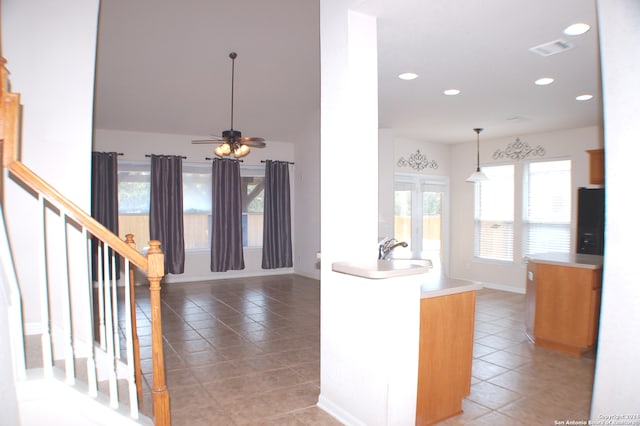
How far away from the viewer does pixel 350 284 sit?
251 centimetres

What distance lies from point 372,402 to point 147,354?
2.41m

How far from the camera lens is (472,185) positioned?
7.74m

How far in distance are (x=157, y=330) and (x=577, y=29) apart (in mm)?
3308

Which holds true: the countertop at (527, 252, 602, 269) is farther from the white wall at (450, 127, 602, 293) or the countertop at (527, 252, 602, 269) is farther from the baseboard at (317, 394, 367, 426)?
the baseboard at (317, 394, 367, 426)

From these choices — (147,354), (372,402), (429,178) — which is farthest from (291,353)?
(429,178)

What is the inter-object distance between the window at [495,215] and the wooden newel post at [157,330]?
6450 millimetres

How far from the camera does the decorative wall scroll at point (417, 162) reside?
7.57 m

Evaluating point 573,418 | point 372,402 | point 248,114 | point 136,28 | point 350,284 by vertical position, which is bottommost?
point 573,418

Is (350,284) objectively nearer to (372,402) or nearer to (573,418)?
(372,402)

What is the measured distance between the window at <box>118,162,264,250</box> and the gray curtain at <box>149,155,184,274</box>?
0.27 m

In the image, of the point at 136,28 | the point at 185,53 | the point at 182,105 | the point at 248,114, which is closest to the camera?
the point at 136,28

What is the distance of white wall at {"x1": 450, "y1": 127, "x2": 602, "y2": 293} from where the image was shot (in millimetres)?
6168

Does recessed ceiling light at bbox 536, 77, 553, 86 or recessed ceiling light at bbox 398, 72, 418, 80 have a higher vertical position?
recessed ceiling light at bbox 398, 72, 418, 80

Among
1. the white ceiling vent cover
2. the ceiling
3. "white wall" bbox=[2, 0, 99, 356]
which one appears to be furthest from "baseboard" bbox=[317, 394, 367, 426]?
the white ceiling vent cover
